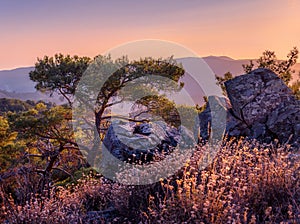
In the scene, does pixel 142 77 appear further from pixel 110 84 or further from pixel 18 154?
pixel 18 154

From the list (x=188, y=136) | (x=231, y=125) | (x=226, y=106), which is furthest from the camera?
(x=226, y=106)

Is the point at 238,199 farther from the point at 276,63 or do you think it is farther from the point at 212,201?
the point at 276,63

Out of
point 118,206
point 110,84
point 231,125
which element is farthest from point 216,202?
point 110,84

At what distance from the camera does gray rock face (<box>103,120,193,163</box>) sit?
6773mm

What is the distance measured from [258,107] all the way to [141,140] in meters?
3.74

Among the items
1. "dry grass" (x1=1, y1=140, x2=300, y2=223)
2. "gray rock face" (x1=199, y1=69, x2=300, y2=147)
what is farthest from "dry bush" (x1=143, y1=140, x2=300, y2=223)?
"gray rock face" (x1=199, y1=69, x2=300, y2=147)

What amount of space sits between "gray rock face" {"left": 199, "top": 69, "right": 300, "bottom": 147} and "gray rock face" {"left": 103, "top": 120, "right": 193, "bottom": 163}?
69.3 inches

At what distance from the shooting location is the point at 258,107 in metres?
8.98

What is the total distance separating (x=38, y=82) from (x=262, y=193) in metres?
17.9

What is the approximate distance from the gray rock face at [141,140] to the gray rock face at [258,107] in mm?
1760

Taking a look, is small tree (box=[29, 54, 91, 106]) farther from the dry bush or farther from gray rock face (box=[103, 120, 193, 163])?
the dry bush

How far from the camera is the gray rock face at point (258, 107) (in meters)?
8.24

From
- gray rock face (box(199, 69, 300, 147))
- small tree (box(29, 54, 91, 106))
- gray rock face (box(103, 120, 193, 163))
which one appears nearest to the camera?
gray rock face (box(103, 120, 193, 163))

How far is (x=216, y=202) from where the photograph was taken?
130 inches
